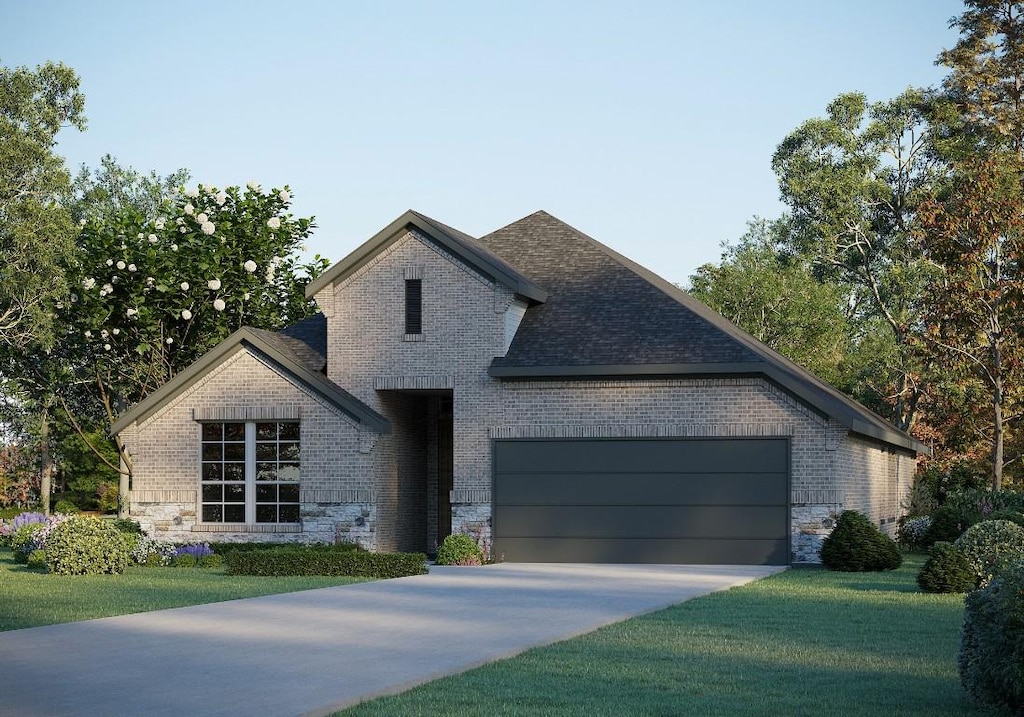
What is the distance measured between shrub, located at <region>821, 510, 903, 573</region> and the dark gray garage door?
1865 mm

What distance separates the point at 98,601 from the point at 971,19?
44187mm

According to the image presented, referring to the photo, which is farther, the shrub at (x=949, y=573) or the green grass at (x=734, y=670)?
the shrub at (x=949, y=573)

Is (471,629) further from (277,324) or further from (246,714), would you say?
(277,324)

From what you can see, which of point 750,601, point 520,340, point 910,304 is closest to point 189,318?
point 520,340

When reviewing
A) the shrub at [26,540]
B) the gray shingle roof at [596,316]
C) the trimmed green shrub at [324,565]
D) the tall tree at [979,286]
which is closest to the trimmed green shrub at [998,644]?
the trimmed green shrub at [324,565]

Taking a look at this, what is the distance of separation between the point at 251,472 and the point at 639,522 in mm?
8614

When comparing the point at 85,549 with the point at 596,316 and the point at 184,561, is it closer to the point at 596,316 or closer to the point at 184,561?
the point at 184,561

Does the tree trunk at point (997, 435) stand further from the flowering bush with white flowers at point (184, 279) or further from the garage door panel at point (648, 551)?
the flowering bush with white flowers at point (184, 279)

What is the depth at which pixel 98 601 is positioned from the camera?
19.3 meters

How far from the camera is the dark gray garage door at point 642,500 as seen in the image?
93.3 feet

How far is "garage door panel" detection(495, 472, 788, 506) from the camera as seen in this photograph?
28453 mm

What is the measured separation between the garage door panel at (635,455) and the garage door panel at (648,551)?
1.53 meters

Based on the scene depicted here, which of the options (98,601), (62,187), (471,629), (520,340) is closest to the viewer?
(471,629)

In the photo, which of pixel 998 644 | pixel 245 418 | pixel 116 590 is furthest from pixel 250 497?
pixel 998 644
